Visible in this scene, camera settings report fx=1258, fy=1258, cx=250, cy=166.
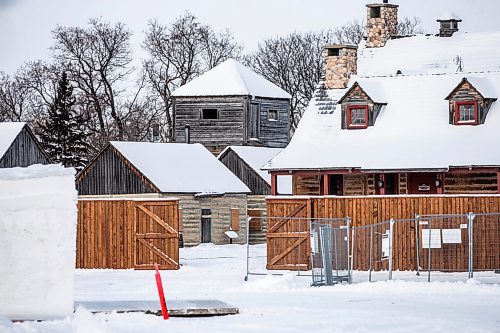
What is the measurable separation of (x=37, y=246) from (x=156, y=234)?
16869 millimetres

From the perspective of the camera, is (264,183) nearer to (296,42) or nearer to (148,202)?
(148,202)

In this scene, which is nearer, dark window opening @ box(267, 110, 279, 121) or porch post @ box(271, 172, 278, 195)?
porch post @ box(271, 172, 278, 195)

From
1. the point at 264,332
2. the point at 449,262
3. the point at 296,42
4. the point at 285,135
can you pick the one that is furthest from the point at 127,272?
the point at 296,42

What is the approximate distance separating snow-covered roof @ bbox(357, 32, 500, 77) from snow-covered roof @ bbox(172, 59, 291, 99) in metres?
12.9

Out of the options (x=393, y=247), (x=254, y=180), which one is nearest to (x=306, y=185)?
(x=254, y=180)

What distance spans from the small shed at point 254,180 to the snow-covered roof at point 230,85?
8702 mm

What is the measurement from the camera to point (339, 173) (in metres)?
53.2

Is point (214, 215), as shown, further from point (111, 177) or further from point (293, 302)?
point (293, 302)

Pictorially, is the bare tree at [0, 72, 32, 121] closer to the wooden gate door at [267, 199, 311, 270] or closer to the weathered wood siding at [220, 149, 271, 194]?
the weathered wood siding at [220, 149, 271, 194]

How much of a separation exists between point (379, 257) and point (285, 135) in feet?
158

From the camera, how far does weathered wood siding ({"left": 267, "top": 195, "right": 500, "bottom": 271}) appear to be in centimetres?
3538

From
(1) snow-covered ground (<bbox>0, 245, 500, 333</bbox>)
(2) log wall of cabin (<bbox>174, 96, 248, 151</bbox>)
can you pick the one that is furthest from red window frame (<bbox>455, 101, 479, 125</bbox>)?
(2) log wall of cabin (<bbox>174, 96, 248, 151</bbox>)

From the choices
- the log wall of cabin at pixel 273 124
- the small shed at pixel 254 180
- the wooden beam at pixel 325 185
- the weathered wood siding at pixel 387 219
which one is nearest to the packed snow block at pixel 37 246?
the weathered wood siding at pixel 387 219

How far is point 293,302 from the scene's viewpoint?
26906mm
